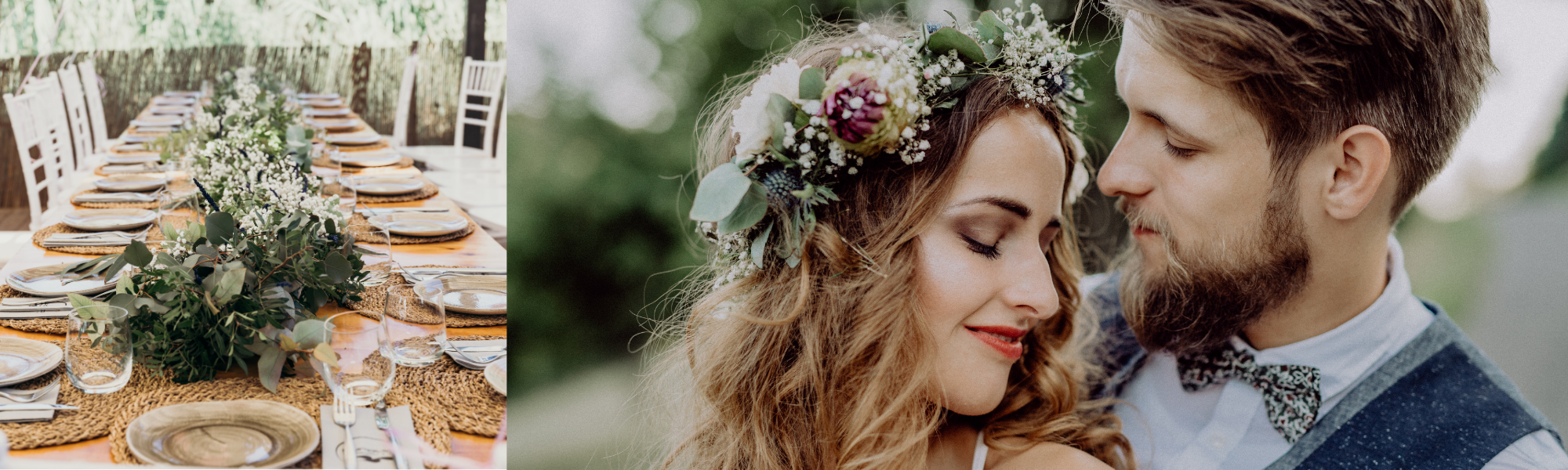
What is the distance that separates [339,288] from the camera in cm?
225

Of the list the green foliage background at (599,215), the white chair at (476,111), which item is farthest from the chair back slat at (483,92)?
the green foliage background at (599,215)

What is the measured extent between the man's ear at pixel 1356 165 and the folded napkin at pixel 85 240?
3.20 m

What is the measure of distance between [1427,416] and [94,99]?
333 inches

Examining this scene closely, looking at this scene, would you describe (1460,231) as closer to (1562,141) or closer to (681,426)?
(1562,141)

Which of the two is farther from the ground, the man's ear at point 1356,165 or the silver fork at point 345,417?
the man's ear at point 1356,165

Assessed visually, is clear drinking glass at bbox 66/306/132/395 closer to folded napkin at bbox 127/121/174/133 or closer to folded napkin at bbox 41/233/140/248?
folded napkin at bbox 41/233/140/248

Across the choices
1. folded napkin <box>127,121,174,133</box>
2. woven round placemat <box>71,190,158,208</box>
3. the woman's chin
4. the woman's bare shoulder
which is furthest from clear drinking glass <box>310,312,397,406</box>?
folded napkin <box>127,121,174,133</box>

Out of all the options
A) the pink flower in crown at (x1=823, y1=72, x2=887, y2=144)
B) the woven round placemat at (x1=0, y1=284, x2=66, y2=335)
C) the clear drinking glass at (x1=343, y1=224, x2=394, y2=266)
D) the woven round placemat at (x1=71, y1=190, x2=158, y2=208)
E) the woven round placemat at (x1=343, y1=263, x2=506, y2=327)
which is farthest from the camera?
the woven round placemat at (x1=71, y1=190, x2=158, y2=208)

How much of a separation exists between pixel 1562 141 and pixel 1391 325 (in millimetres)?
730

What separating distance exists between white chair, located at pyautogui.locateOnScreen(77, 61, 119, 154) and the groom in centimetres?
750

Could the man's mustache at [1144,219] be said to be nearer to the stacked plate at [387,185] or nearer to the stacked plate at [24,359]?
the stacked plate at [24,359]

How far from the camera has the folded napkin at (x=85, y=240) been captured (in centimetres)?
288

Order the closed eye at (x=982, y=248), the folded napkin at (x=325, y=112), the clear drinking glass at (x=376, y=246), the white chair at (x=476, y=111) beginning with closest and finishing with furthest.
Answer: the closed eye at (x=982, y=248) → the clear drinking glass at (x=376, y=246) → the folded napkin at (x=325, y=112) → the white chair at (x=476, y=111)

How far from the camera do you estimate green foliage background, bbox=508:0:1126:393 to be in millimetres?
4934
